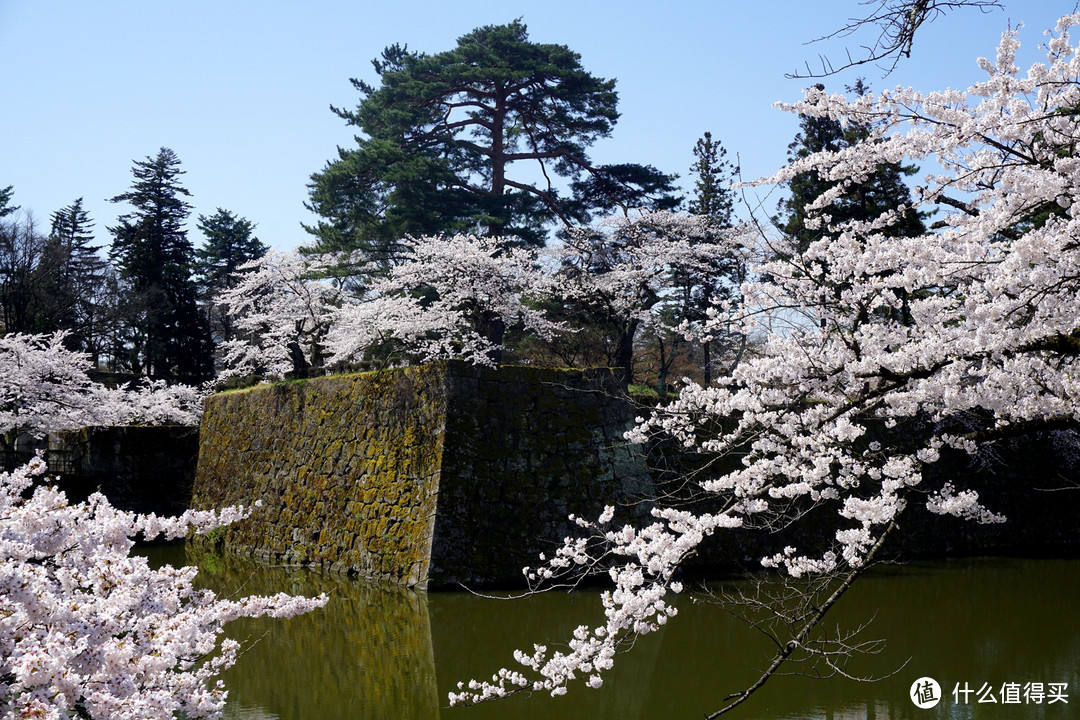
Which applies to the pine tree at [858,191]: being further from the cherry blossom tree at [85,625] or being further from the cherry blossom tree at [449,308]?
the cherry blossom tree at [85,625]

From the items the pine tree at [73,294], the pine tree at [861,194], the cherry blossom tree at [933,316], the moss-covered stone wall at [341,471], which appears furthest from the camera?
the pine tree at [73,294]

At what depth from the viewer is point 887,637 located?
6262 mm

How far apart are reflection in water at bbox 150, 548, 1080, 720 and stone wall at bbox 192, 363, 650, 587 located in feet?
1.74

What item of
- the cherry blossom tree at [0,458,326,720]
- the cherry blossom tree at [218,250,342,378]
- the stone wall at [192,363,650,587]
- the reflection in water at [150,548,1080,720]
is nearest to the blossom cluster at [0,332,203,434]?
the cherry blossom tree at [218,250,342,378]

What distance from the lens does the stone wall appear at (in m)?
8.23

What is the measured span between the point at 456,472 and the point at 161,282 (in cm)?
1768

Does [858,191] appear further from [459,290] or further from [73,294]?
[73,294]

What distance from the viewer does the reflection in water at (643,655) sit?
185 inches

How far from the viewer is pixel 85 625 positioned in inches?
87.7
